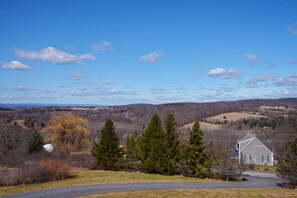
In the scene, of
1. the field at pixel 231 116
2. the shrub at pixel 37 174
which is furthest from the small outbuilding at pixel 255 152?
the shrub at pixel 37 174

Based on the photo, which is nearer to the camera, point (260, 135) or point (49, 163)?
point (49, 163)

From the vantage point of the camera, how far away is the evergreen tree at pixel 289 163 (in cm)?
2400

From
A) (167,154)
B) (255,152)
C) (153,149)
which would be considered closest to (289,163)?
(167,154)

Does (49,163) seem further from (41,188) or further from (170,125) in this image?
(170,125)

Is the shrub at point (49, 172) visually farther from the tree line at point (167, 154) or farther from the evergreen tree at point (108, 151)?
the tree line at point (167, 154)

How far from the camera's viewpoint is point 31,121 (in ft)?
296

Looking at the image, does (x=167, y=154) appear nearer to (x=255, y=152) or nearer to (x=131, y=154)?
(x=131, y=154)

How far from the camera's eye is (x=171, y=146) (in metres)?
34.2

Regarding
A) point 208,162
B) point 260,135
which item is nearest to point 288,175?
point 208,162

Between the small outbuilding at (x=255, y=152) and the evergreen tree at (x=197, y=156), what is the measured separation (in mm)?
29085

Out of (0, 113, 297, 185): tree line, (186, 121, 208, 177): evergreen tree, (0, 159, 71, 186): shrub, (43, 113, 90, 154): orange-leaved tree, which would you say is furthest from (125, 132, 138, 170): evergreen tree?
(43, 113, 90, 154): orange-leaved tree

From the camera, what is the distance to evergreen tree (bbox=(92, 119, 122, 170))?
3456 centimetres

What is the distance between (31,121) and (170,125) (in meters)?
65.5

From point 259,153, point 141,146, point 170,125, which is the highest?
point 170,125
